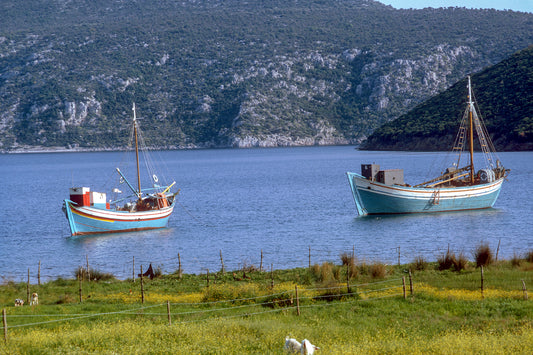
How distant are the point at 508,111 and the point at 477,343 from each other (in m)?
129

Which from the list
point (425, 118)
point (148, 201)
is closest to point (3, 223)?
point (148, 201)

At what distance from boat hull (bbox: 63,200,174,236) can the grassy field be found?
22905mm

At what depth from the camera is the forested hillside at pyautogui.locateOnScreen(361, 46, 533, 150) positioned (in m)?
133

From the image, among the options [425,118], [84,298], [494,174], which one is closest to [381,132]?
[425,118]

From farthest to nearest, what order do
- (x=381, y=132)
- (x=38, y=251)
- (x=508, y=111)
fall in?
(x=381, y=132) < (x=508, y=111) < (x=38, y=251)

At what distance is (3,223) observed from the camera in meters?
65.2

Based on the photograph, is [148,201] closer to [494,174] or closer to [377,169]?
[377,169]

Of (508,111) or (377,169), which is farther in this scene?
(508,111)

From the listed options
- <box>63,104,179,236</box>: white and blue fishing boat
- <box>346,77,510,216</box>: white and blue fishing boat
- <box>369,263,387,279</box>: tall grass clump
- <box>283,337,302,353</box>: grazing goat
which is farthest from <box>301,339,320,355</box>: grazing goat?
<box>346,77,510,216</box>: white and blue fishing boat

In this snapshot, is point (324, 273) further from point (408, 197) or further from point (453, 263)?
point (408, 197)

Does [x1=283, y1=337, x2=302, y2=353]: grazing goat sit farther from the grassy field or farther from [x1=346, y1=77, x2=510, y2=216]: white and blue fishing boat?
[x1=346, y1=77, x2=510, y2=216]: white and blue fishing boat

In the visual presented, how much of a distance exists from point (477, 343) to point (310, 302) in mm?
7905

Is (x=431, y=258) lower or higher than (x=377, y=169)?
lower

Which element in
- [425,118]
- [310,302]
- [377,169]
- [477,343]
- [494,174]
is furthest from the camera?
[425,118]
